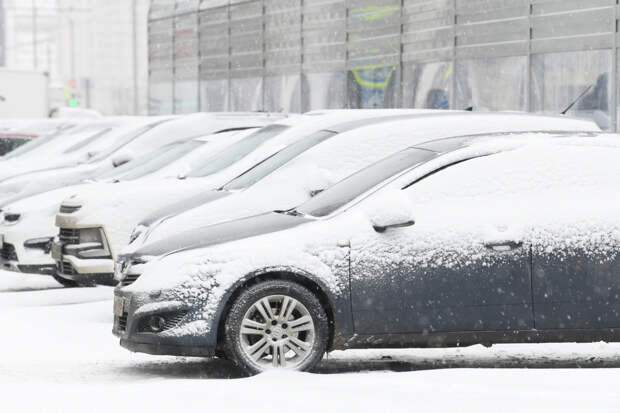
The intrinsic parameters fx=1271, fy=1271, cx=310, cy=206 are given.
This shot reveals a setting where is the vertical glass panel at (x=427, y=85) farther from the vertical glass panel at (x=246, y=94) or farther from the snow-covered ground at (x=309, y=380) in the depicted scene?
the snow-covered ground at (x=309, y=380)

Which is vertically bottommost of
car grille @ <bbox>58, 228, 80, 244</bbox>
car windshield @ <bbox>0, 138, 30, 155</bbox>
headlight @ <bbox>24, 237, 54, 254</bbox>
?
headlight @ <bbox>24, 237, 54, 254</bbox>

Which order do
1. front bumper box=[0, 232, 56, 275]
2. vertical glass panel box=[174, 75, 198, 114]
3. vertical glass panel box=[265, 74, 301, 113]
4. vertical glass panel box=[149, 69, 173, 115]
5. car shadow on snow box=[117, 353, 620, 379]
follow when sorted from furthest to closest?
vertical glass panel box=[149, 69, 173, 115]
vertical glass panel box=[174, 75, 198, 114]
vertical glass panel box=[265, 74, 301, 113]
front bumper box=[0, 232, 56, 275]
car shadow on snow box=[117, 353, 620, 379]

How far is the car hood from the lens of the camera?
7266 millimetres

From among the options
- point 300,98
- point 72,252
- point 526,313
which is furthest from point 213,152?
point 300,98

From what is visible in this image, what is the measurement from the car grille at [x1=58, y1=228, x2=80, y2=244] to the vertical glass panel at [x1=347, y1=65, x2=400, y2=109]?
12.4 metres

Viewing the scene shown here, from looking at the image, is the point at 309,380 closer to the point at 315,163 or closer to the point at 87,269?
the point at 315,163

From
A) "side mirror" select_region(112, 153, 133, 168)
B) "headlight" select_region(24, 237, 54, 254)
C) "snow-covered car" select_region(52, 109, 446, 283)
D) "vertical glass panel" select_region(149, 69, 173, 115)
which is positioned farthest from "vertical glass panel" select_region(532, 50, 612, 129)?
"vertical glass panel" select_region(149, 69, 173, 115)

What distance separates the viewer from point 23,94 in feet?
132

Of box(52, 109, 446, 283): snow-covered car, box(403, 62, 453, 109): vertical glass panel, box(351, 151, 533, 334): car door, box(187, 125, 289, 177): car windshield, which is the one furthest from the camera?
box(403, 62, 453, 109): vertical glass panel

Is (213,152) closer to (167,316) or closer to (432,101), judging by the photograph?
(167,316)

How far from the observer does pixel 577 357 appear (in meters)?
8.11

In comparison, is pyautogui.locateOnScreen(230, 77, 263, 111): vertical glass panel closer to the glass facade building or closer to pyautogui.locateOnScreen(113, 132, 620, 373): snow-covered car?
the glass facade building

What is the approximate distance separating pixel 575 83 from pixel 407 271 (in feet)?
37.6


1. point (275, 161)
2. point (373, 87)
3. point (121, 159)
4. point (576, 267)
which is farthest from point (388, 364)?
point (373, 87)
